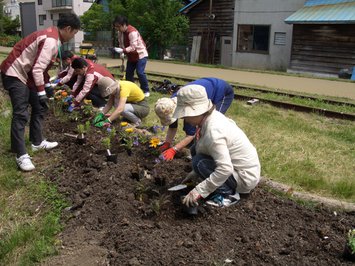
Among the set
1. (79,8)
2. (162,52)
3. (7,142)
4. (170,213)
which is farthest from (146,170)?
(79,8)

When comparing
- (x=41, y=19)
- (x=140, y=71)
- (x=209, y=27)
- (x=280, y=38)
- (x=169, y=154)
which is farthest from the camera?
(x=41, y=19)

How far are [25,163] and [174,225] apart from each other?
2.17 m

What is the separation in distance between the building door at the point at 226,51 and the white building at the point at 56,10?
17881 millimetres

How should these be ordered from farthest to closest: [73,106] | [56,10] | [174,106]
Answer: [56,10] → [73,106] → [174,106]

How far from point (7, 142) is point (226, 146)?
360 cm

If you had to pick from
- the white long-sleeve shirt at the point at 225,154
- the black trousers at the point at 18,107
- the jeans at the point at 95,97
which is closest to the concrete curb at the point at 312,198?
the white long-sleeve shirt at the point at 225,154

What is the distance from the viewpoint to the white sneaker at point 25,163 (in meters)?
4.33

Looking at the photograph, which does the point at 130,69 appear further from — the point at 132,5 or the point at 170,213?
the point at 132,5

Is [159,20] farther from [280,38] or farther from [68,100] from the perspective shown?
[68,100]

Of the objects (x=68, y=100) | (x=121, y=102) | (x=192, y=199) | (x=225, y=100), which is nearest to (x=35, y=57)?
(x=121, y=102)

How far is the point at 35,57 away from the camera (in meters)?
4.33

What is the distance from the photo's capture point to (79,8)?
39969mm

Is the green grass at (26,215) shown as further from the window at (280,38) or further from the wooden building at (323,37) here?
the window at (280,38)

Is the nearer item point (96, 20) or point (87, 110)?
point (87, 110)
